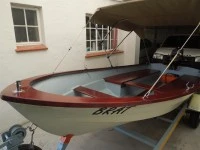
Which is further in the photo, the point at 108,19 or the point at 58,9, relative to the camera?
the point at 58,9

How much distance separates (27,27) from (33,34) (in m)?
0.19

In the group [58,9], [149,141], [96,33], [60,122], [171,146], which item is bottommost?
[171,146]

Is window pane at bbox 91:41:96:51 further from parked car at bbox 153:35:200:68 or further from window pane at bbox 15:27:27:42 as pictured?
window pane at bbox 15:27:27:42

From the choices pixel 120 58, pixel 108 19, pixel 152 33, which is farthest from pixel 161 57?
pixel 152 33

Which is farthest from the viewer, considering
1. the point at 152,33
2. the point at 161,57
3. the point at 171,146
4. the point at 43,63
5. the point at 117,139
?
the point at 152,33

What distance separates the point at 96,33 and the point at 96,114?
146 inches

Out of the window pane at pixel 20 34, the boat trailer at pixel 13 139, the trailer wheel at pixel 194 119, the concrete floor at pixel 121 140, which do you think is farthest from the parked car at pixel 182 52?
the boat trailer at pixel 13 139

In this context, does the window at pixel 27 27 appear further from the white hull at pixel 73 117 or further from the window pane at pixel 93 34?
the white hull at pixel 73 117

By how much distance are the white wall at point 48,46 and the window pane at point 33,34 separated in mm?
218

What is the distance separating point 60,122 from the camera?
1.66m

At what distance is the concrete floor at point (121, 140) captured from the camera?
261 cm

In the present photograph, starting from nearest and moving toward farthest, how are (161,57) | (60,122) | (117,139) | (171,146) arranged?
1. (60,122)
2. (171,146)
3. (117,139)
4. (161,57)

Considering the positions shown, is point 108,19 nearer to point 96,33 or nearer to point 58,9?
point 58,9

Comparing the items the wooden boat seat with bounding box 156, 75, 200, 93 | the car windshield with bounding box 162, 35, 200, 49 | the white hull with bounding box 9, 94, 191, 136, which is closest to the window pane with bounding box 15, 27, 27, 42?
the white hull with bounding box 9, 94, 191, 136
